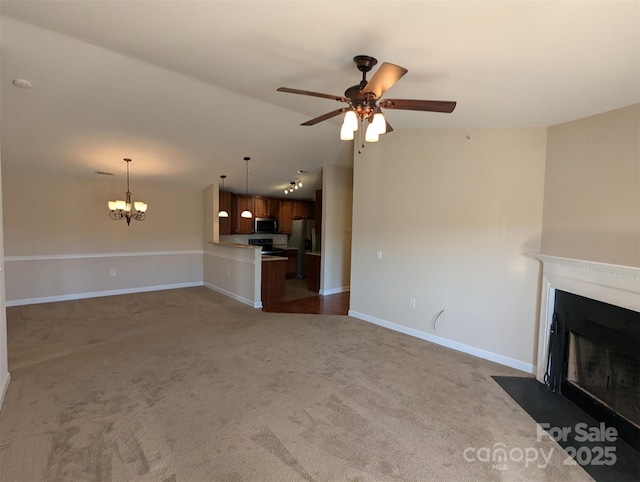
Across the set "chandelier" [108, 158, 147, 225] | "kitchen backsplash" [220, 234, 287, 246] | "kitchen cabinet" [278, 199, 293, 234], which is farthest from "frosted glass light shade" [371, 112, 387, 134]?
"kitchen backsplash" [220, 234, 287, 246]

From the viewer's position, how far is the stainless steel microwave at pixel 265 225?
7.90 metres

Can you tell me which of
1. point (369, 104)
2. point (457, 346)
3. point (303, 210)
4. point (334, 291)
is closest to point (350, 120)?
point (369, 104)

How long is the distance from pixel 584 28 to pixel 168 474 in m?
3.44

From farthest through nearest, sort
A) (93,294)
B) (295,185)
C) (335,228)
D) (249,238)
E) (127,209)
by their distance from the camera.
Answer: (249,238)
(295,185)
(335,228)
(93,294)
(127,209)

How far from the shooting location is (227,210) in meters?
7.31

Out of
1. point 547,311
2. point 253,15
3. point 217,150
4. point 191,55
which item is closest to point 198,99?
point 191,55

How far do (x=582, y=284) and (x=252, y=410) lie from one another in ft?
9.52

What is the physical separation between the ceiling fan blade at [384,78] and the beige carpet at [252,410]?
2.32m

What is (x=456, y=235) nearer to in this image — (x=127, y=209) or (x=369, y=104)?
(x=369, y=104)

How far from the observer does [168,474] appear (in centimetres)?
176

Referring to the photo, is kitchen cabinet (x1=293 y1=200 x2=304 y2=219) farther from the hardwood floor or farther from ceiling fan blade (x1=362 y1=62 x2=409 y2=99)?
ceiling fan blade (x1=362 y1=62 x2=409 y2=99)

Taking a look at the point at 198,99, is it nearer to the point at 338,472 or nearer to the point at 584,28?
the point at 584,28

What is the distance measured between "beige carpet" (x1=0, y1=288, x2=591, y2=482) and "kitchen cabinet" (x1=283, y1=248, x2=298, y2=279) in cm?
429

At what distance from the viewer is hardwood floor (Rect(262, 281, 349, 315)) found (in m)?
5.12
